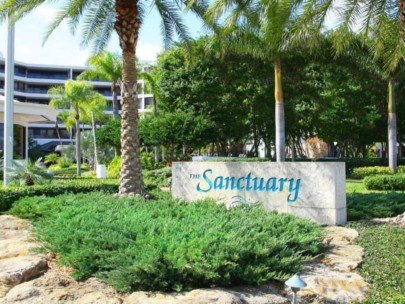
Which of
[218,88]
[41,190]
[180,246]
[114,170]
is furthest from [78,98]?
[180,246]

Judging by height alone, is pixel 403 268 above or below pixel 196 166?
below

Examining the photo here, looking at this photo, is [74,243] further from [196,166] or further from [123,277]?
[196,166]

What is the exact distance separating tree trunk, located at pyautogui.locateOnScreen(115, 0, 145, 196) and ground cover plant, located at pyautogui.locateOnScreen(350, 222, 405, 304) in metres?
5.91

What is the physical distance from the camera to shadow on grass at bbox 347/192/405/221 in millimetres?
10047

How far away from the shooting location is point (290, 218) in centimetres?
801

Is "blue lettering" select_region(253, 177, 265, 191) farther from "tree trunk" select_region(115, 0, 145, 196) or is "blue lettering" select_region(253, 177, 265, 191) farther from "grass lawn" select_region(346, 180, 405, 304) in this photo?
"tree trunk" select_region(115, 0, 145, 196)

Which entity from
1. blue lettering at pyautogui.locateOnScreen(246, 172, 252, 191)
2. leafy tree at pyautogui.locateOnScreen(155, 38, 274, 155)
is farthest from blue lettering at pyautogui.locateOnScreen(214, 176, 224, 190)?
leafy tree at pyautogui.locateOnScreen(155, 38, 274, 155)

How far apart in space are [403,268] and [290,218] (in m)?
2.06

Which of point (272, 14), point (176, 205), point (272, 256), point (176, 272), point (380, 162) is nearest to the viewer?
point (176, 272)

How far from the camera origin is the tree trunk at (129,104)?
40.9 ft

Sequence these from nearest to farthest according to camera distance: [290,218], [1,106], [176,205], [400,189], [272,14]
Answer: [290,218]
[176,205]
[272,14]
[400,189]
[1,106]

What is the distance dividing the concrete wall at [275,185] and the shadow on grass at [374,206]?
486mm

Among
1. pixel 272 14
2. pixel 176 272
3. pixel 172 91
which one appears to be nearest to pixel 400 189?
pixel 272 14

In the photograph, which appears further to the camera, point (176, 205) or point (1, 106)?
point (1, 106)
